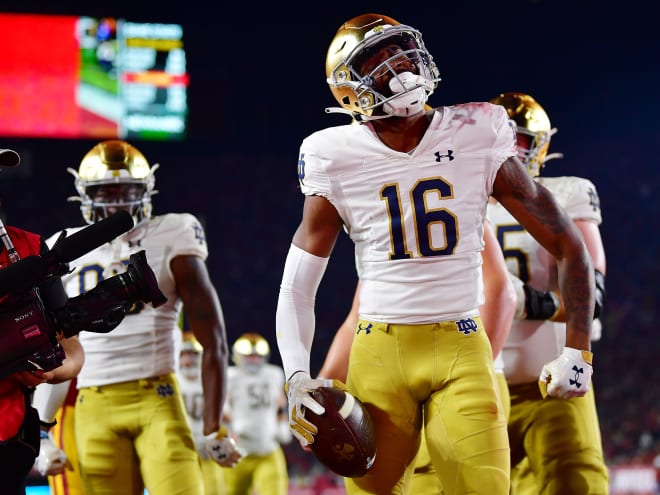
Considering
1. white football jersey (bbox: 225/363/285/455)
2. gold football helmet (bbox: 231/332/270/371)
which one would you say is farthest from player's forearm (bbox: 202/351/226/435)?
gold football helmet (bbox: 231/332/270/371)

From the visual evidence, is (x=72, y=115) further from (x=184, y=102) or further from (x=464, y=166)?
(x=464, y=166)

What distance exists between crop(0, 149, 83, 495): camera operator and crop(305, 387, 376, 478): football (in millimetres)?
642

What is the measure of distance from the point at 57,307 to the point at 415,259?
86 cm

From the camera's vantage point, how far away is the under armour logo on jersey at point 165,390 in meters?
3.54

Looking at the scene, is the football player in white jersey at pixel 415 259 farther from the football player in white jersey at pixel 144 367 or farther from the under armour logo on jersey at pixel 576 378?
the football player in white jersey at pixel 144 367

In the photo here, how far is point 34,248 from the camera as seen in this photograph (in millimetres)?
2541

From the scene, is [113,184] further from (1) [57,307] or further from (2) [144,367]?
(1) [57,307]

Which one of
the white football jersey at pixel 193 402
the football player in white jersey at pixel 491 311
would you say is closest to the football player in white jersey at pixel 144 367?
the football player in white jersey at pixel 491 311

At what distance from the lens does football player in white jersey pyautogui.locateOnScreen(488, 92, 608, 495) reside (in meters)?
3.41

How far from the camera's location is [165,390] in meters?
3.55

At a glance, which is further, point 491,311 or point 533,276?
point 533,276

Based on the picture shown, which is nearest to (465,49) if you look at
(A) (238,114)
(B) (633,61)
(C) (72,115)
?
(B) (633,61)

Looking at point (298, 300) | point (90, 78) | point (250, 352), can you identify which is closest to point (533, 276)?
point (298, 300)

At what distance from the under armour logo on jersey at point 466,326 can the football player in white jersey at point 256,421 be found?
5.11 meters
